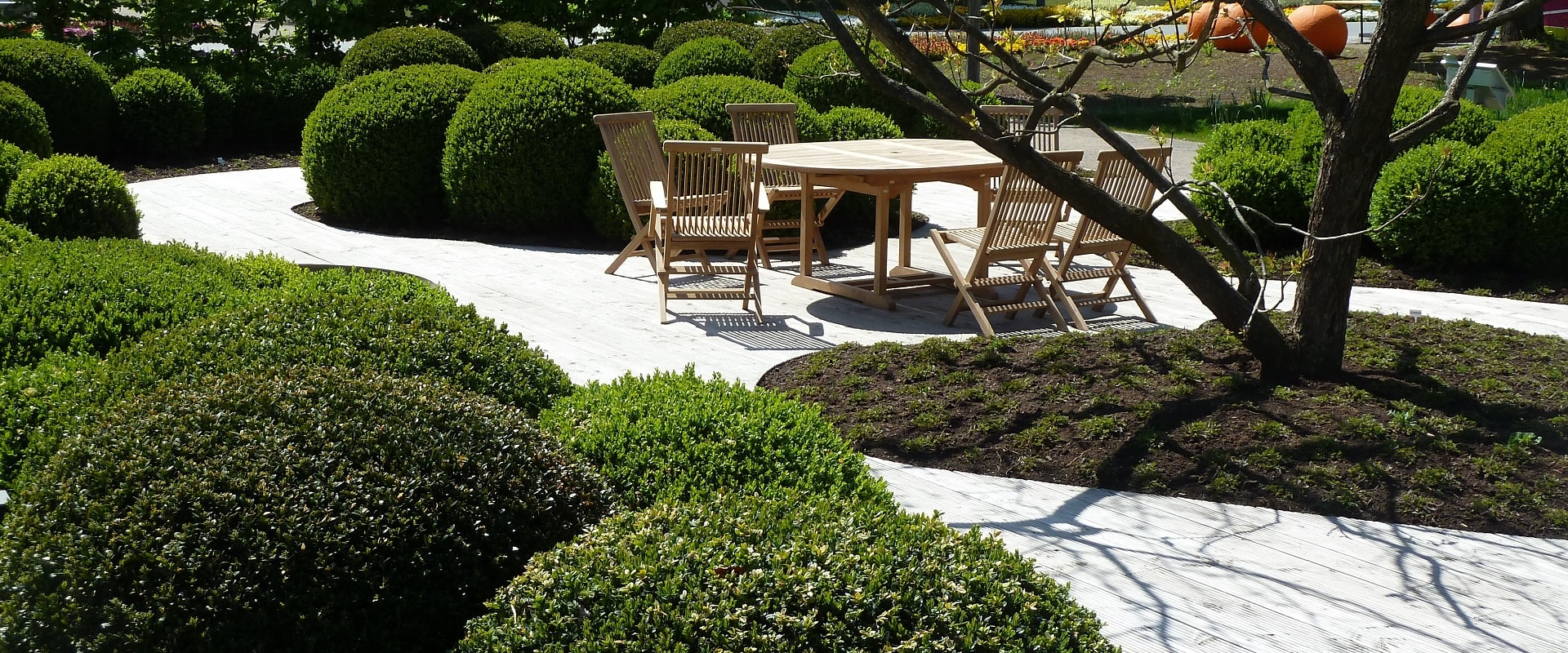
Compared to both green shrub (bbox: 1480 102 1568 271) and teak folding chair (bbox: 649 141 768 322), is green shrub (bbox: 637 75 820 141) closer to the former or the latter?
teak folding chair (bbox: 649 141 768 322)

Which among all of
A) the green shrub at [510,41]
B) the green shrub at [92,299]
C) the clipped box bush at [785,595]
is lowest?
the clipped box bush at [785,595]

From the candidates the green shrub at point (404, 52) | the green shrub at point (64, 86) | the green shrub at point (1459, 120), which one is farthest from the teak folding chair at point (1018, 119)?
the green shrub at point (64, 86)

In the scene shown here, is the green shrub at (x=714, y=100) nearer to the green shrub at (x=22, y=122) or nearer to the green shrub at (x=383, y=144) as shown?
the green shrub at (x=383, y=144)

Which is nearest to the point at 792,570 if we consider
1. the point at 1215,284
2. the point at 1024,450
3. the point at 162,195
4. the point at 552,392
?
the point at 552,392

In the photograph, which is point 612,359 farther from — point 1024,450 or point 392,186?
point 392,186

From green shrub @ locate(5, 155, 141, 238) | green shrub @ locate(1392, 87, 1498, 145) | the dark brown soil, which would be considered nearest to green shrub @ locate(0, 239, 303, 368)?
green shrub @ locate(5, 155, 141, 238)

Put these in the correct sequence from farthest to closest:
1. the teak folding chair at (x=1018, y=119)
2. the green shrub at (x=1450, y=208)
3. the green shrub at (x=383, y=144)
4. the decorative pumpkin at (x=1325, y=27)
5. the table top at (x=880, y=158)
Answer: the decorative pumpkin at (x=1325, y=27), the green shrub at (x=383, y=144), the teak folding chair at (x=1018, y=119), the green shrub at (x=1450, y=208), the table top at (x=880, y=158)

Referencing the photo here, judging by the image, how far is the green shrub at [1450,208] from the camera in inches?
297

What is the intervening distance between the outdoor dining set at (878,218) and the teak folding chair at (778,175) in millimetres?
30

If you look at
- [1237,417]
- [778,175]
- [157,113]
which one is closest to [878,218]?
[778,175]

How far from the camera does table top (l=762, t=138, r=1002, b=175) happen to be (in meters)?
7.05

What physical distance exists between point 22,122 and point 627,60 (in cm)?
612

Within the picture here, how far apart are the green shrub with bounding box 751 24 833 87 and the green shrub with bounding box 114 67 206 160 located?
6140mm

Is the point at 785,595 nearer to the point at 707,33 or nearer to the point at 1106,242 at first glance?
the point at 1106,242
